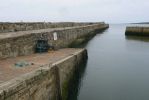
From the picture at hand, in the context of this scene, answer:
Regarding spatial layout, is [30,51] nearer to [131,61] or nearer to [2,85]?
[2,85]

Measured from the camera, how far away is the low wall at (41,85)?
5520 mm

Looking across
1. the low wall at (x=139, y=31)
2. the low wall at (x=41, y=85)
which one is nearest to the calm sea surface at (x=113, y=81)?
the low wall at (x=41, y=85)

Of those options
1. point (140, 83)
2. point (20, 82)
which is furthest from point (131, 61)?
point (20, 82)

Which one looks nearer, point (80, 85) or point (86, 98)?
point (86, 98)

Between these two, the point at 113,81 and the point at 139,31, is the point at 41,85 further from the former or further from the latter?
the point at 139,31

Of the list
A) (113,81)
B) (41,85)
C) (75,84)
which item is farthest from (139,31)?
(41,85)

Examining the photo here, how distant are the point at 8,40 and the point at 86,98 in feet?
13.9

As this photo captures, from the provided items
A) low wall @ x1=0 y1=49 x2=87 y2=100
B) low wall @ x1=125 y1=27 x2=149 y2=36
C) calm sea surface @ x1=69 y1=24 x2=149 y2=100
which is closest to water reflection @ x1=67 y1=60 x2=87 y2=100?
calm sea surface @ x1=69 y1=24 x2=149 y2=100

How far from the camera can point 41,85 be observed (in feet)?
23.1

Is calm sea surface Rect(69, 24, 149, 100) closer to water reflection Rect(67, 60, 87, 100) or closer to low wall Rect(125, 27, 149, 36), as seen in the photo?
water reflection Rect(67, 60, 87, 100)

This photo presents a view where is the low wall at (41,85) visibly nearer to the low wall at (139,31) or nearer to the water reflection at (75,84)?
the water reflection at (75,84)

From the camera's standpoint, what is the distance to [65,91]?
948 cm

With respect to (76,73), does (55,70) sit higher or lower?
higher

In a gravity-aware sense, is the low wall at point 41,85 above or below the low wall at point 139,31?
above
